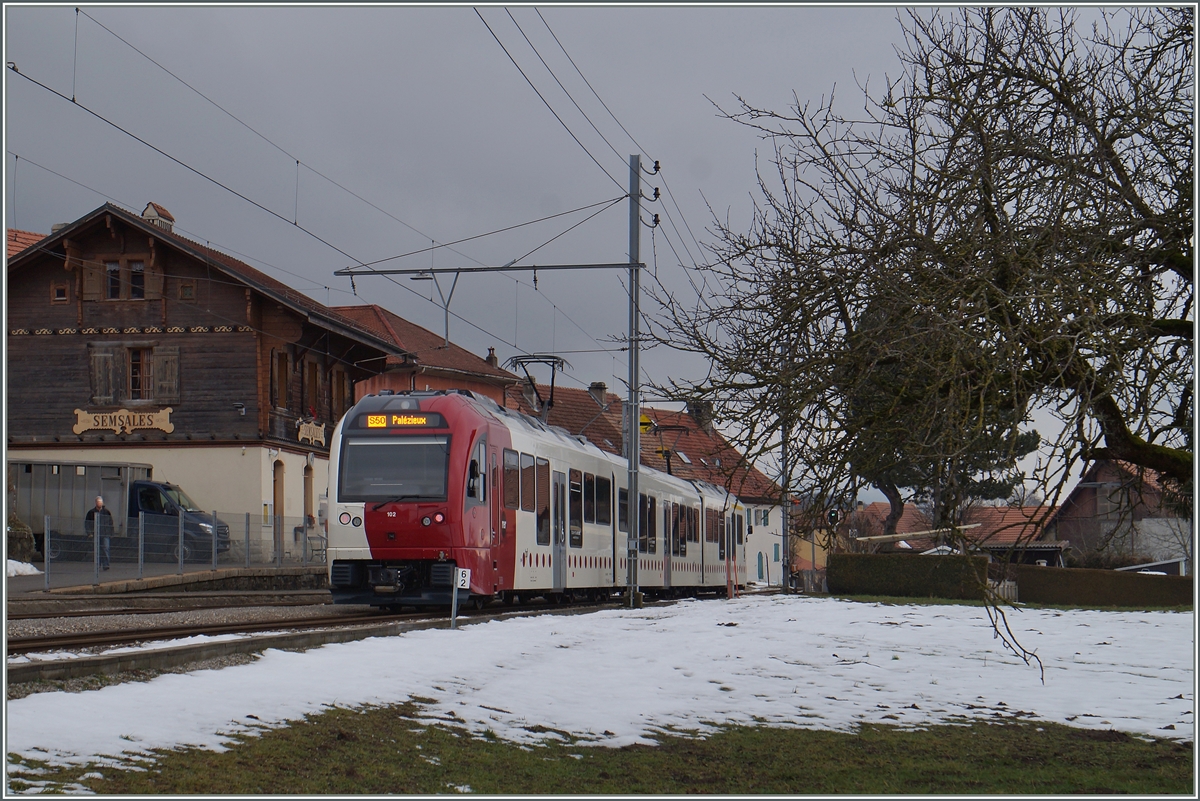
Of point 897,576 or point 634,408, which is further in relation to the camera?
point 897,576

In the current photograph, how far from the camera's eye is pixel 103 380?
3847 centimetres

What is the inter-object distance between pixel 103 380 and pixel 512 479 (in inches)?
926

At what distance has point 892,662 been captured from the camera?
41.5ft

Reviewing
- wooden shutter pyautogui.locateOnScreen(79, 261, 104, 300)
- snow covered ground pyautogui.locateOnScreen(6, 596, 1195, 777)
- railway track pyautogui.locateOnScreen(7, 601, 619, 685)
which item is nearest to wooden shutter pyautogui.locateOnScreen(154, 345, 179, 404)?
wooden shutter pyautogui.locateOnScreen(79, 261, 104, 300)

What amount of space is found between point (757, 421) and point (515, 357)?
1737 cm

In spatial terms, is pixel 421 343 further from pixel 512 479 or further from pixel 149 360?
pixel 512 479

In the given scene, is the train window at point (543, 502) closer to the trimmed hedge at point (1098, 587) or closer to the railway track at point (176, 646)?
the railway track at point (176, 646)

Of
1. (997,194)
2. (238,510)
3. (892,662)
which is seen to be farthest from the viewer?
(238,510)

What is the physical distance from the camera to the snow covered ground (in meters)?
7.18

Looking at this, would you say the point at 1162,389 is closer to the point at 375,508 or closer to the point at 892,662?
the point at 892,662

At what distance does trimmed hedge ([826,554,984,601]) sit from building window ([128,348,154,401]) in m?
21.7

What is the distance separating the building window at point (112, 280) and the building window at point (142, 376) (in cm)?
177

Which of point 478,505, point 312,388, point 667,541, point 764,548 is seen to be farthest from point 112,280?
point 764,548

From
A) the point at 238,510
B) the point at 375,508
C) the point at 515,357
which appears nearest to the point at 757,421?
the point at 375,508
